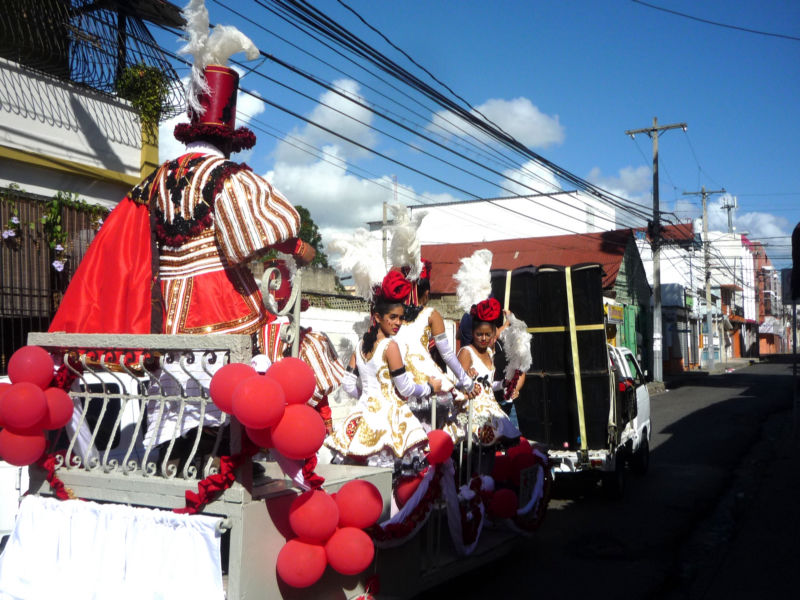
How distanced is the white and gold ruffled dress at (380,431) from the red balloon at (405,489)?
6cm

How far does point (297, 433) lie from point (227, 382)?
35 cm

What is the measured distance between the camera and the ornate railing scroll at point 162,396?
125 inches

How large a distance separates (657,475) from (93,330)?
8553 millimetres

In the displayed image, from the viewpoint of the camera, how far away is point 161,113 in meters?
9.43

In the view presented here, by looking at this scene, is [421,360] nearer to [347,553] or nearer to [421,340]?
[421,340]

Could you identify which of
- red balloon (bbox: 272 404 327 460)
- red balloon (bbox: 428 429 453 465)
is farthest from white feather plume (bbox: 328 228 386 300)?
red balloon (bbox: 272 404 327 460)

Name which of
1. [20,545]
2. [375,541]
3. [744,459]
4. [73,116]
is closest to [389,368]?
[375,541]

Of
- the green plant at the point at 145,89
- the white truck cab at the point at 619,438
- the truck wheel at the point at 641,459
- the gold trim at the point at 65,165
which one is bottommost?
the truck wheel at the point at 641,459

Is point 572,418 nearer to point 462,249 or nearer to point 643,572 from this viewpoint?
point 643,572

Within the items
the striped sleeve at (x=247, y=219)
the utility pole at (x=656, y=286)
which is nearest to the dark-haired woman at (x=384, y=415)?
the striped sleeve at (x=247, y=219)

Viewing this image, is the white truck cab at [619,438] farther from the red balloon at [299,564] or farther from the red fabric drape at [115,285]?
the red fabric drape at [115,285]

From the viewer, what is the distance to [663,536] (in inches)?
278

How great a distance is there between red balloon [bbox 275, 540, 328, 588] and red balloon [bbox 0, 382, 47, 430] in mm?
Result: 1254

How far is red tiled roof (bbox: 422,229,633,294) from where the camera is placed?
29.9m
